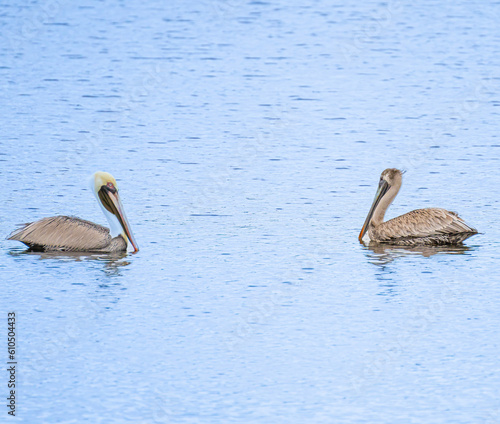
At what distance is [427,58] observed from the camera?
14352 mm

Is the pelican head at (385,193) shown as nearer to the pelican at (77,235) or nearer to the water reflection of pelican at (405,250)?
the water reflection of pelican at (405,250)

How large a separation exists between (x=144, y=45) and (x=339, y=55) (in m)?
2.61

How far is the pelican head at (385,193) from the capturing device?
8523 millimetres

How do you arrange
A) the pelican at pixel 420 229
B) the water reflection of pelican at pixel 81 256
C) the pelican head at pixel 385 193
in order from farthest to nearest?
the pelican head at pixel 385 193
the pelican at pixel 420 229
the water reflection of pelican at pixel 81 256

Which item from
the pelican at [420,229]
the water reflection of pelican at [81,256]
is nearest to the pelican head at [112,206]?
the water reflection of pelican at [81,256]

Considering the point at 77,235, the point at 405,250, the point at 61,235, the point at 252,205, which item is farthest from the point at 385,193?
the point at 61,235

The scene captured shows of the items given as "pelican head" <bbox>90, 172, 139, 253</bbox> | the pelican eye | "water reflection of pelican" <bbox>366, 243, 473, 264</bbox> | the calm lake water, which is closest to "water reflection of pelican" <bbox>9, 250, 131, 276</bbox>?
the calm lake water

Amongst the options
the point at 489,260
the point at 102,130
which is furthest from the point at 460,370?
the point at 102,130

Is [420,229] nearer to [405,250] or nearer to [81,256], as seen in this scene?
[405,250]

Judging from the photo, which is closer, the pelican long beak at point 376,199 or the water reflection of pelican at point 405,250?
the water reflection of pelican at point 405,250

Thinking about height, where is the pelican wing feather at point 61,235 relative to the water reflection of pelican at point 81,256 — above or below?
above

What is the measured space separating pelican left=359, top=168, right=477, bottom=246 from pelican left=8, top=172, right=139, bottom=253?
175 centimetres

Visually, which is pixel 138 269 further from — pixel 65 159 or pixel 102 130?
pixel 102 130

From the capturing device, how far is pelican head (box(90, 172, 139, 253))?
26.1 ft
